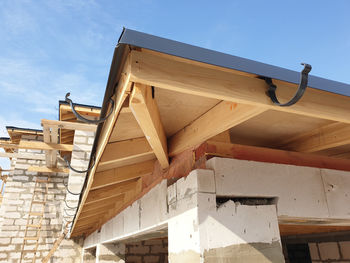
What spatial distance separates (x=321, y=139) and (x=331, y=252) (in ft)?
7.84

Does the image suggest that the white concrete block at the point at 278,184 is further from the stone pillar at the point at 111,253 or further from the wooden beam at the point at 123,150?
the stone pillar at the point at 111,253

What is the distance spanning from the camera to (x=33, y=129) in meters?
8.58

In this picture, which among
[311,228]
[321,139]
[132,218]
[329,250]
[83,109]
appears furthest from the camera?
[83,109]

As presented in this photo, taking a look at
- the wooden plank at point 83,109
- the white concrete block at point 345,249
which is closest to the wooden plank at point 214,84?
the white concrete block at point 345,249

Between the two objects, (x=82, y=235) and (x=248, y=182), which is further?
(x=82, y=235)

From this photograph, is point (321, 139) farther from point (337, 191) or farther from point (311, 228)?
point (311, 228)

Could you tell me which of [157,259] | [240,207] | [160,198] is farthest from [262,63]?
[157,259]

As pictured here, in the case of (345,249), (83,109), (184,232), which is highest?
(83,109)

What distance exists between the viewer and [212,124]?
1.57 m

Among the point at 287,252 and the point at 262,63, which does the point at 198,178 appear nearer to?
the point at 262,63

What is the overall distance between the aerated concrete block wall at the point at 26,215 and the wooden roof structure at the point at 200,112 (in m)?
4.64

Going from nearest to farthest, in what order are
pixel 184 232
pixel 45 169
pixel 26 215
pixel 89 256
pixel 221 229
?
1. pixel 221 229
2. pixel 184 232
3. pixel 89 256
4. pixel 26 215
5. pixel 45 169

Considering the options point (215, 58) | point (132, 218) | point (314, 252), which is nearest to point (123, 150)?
point (215, 58)

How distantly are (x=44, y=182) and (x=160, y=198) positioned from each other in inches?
279
